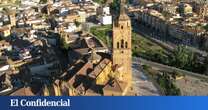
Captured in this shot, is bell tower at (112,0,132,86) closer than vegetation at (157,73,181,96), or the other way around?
bell tower at (112,0,132,86)

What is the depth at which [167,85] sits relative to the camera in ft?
66.3

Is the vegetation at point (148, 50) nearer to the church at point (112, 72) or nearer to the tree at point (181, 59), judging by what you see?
the tree at point (181, 59)

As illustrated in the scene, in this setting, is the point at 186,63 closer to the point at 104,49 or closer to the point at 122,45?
the point at 104,49

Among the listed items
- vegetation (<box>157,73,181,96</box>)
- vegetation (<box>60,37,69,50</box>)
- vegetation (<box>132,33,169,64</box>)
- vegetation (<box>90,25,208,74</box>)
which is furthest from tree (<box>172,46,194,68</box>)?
vegetation (<box>60,37,69,50</box>)

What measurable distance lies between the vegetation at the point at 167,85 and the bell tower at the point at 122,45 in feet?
7.57

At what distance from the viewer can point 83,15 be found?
120 ft

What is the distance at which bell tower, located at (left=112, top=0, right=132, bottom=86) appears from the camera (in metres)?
17.2

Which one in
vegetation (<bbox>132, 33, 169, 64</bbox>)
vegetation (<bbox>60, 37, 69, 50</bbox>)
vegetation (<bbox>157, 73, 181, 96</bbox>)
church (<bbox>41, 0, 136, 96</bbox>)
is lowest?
vegetation (<bbox>132, 33, 169, 64</bbox>)

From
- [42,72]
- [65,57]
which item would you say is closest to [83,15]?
[65,57]

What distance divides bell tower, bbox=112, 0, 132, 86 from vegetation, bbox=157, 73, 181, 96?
2.31 metres

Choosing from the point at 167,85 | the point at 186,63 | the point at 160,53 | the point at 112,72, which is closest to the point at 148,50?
the point at 160,53

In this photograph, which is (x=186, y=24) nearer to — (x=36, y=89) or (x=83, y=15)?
(x=83, y=15)

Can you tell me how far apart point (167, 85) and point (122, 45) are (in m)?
3.99

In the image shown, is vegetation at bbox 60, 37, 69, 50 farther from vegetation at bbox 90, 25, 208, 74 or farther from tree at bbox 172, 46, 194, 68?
tree at bbox 172, 46, 194, 68
